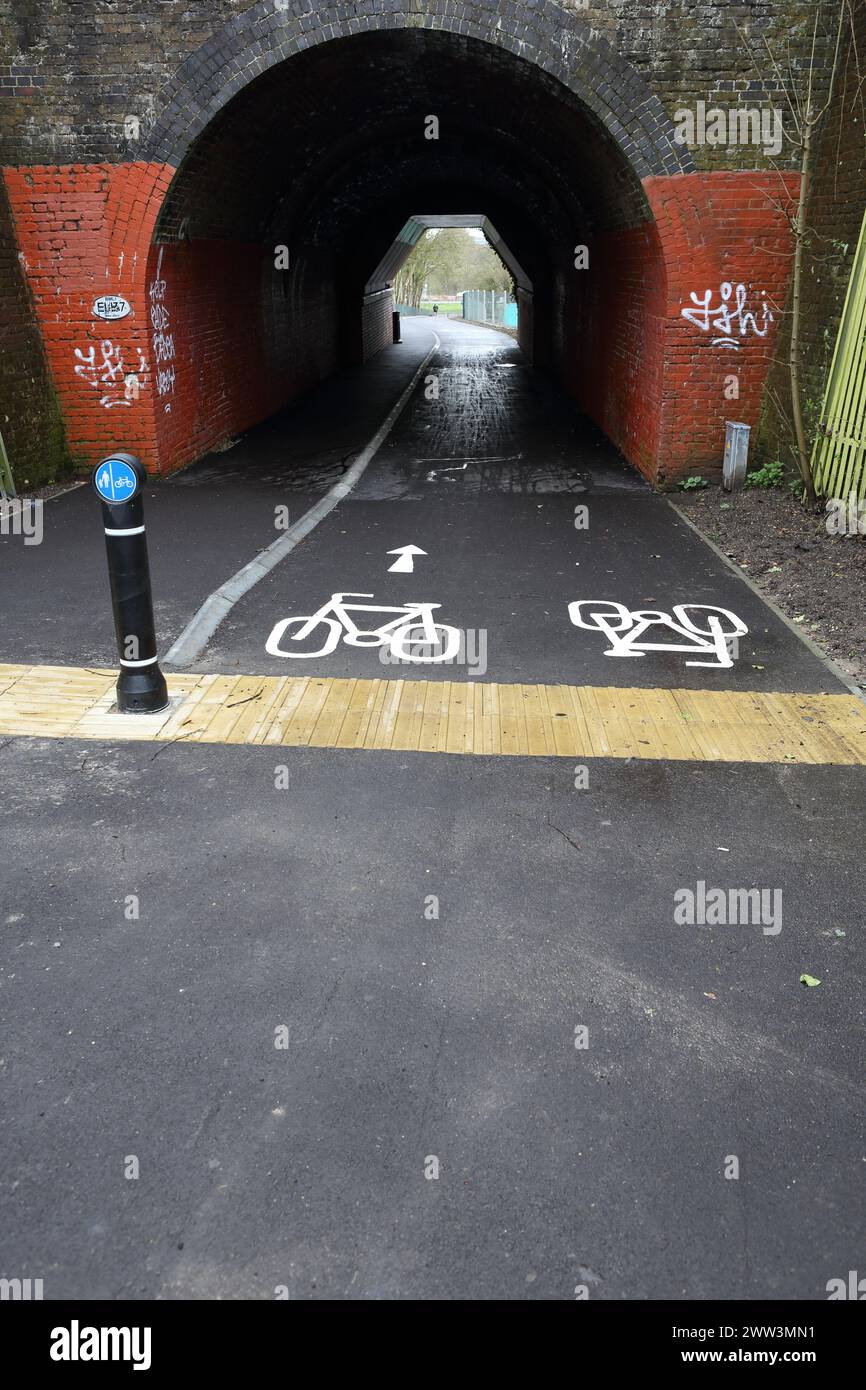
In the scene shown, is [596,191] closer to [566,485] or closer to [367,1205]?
[566,485]

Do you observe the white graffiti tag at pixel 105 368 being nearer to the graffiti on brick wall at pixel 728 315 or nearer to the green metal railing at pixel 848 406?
the graffiti on brick wall at pixel 728 315

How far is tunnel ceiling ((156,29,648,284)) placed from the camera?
11.2 meters

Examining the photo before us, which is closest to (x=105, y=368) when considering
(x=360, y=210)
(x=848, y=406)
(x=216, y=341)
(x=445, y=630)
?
(x=216, y=341)

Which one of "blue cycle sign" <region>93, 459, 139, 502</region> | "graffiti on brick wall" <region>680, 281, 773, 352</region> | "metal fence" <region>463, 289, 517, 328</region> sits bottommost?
"blue cycle sign" <region>93, 459, 139, 502</region>

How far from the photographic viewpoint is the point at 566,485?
12.2 meters

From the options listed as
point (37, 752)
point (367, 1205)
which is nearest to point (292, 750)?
point (37, 752)

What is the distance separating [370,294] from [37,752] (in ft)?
85.0

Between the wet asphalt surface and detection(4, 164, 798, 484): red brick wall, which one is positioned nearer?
the wet asphalt surface

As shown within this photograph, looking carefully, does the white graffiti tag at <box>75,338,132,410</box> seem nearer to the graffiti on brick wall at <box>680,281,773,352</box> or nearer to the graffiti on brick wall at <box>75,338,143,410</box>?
the graffiti on brick wall at <box>75,338,143,410</box>

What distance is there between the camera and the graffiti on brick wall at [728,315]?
10852 millimetres

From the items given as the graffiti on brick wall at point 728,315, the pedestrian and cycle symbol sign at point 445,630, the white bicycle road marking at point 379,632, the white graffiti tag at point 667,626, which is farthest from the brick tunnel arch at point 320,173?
the white bicycle road marking at point 379,632

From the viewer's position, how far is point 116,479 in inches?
221

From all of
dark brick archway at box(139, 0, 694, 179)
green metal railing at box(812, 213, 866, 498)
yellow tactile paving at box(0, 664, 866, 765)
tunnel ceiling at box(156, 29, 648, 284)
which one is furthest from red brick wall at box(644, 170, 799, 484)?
yellow tactile paving at box(0, 664, 866, 765)

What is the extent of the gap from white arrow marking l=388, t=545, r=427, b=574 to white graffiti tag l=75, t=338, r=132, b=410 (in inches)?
177
